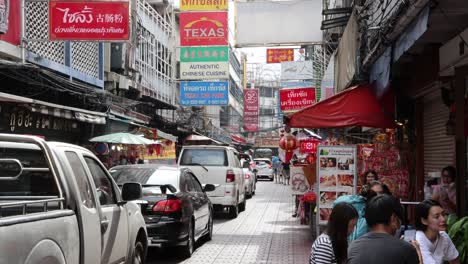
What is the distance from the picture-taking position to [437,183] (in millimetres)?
9594

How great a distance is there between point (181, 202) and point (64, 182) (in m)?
4.81

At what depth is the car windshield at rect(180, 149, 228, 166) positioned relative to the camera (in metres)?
16.1

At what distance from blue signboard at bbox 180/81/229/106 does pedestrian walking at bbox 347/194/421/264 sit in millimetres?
21837

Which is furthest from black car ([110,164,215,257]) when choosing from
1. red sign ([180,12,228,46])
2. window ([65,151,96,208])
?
red sign ([180,12,228,46])

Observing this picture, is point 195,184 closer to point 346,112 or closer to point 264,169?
point 346,112

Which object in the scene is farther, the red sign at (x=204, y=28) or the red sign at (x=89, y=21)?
the red sign at (x=204, y=28)

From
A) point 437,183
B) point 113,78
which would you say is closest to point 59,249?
point 437,183

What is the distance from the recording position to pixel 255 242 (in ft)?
39.3

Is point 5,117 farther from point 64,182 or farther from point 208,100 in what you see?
point 208,100

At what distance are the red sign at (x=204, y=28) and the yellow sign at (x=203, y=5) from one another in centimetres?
20

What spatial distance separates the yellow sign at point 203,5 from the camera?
2123cm

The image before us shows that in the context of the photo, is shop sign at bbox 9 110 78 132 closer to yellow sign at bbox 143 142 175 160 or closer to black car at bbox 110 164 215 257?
black car at bbox 110 164 215 257

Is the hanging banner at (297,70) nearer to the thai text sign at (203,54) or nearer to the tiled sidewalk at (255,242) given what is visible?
the thai text sign at (203,54)

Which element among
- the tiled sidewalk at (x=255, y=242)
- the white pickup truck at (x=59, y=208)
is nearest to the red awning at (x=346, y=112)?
the tiled sidewalk at (x=255, y=242)
